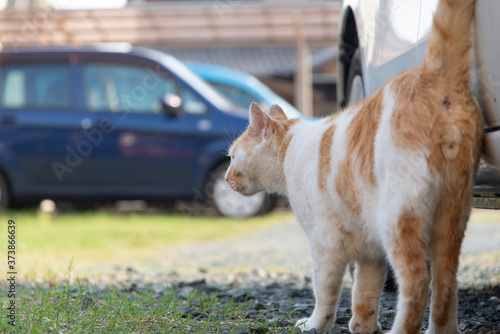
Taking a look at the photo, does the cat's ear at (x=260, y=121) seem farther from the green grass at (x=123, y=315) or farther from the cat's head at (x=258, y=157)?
the green grass at (x=123, y=315)

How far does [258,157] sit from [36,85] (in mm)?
6713

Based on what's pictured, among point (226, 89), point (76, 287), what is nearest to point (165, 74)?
point (226, 89)

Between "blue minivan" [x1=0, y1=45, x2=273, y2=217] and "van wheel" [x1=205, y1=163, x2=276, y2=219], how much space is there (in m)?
0.01

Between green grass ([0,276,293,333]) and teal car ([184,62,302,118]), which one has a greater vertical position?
green grass ([0,276,293,333])

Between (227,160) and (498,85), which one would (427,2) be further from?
(227,160)

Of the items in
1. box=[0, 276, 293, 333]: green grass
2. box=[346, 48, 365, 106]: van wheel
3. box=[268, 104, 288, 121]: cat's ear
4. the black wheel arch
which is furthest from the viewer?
the black wheel arch

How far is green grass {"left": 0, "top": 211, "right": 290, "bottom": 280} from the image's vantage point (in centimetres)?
559

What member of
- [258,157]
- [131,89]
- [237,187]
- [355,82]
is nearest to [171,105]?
[131,89]

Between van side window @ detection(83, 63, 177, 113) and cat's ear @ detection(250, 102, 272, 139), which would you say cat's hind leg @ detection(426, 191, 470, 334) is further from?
van side window @ detection(83, 63, 177, 113)

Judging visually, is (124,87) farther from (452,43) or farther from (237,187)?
(452,43)

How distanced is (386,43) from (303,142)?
74 centimetres

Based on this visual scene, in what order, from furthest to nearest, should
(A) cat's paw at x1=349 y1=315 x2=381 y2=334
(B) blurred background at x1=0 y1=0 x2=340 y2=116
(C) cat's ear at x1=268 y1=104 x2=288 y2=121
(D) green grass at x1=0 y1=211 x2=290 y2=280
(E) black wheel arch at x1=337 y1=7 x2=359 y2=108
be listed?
(B) blurred background at x1=0 y1=0 x2=340 y2=116
(D) green grass at x1=0 y1=211 x2=290 y2=280
(E) black wheel arch at x1=337 y1=7 x2=359 y2=108
(C) cat's ear at x1=268 y1=104 x2=288 y2=121
(A) cat's paw at x1=349 y1=315 x2=381 y2=334

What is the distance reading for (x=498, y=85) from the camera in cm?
222

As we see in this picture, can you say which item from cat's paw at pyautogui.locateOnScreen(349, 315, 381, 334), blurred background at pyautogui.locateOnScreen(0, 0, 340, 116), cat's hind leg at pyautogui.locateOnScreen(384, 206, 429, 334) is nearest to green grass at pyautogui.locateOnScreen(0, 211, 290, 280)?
cat's paw at pyautogui.locateOnScreen(349, 315, 381, 334)
